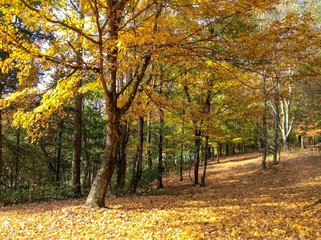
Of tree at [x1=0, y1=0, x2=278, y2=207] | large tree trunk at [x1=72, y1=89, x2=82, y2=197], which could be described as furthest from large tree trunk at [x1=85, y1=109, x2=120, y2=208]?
large tree trunk at [x1=72, y1=89, x2=82, y2=197]

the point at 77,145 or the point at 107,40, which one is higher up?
the point at 107,40

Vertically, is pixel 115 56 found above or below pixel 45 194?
above

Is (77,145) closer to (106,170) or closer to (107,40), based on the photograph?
(106,170)

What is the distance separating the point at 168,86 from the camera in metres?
15.0

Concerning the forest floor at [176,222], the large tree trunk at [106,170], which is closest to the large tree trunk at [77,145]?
the forest floor at [176,222]

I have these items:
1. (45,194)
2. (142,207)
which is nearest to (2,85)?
(45,194)

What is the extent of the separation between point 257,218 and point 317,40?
14.1 feet

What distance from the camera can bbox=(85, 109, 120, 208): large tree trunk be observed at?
7172mm

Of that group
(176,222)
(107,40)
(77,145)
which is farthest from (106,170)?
(77,145)

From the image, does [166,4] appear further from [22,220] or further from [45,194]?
[45,194]

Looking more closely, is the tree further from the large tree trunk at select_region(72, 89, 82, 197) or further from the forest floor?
the large tree trunk at select_region(72, 89, 82, 197)

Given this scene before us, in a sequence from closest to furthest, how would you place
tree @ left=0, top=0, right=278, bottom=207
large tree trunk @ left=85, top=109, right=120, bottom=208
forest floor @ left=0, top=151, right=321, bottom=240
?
1. forest floor @ left=0, top=151, right=321, bottom=240
2. tree @ left=0, top=0, right=278, bottom=207
3. large tree trunk @ left=85, top=109, right=120, bottom=208

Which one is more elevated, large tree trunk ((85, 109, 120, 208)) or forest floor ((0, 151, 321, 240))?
large tree trunk ((85, 109, 120, 208))

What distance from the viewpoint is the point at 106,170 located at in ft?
23.7
